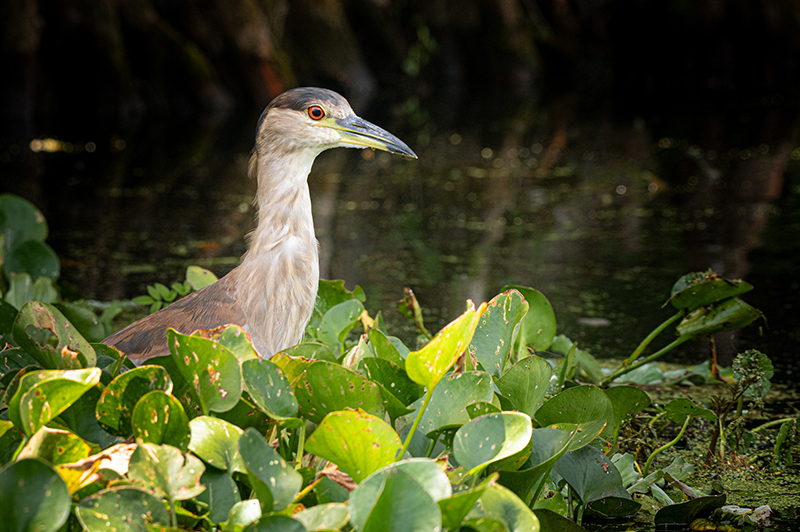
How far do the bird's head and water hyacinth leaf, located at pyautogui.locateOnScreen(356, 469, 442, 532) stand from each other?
4.79 feet

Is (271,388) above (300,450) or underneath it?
above

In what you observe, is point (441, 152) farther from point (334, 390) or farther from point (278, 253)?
point (334, 390)

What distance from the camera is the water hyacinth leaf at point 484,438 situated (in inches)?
70.1

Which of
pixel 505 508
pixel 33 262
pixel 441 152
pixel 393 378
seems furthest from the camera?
pixel 441 152

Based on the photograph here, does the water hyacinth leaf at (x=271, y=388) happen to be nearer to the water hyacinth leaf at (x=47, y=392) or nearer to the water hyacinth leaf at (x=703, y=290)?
the water hyacinth leaf at (x=47, y=392)

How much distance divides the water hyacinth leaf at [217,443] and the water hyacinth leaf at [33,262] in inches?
85.6

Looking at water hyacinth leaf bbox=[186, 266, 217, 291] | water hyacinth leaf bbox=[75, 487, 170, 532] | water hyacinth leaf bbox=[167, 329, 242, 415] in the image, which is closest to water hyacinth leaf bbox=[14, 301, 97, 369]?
water hyacinth leaf bbox=[167, 329, 242, 415]

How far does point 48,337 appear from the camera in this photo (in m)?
2.01

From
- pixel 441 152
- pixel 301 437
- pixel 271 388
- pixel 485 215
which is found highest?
pixel 441 152

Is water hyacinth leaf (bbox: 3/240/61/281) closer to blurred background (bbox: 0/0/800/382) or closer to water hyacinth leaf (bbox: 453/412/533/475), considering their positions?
blurred background (bbox: 0/0/800/382)

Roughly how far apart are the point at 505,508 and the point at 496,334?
718mm

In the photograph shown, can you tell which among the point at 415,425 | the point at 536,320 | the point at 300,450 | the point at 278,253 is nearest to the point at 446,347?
the point at 415,425

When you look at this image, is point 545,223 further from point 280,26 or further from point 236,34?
point 280,26

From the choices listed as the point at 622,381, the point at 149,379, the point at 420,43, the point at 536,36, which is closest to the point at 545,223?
the point at 622,381
